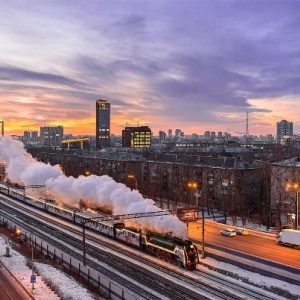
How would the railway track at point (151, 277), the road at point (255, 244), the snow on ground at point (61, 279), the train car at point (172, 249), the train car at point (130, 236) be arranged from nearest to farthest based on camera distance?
the railway track at point (151, 277)
the snow on ground at point (61, 279)
the train car at point (172, 249)
the road at point (255, 244)
the train car at point (130, 236)

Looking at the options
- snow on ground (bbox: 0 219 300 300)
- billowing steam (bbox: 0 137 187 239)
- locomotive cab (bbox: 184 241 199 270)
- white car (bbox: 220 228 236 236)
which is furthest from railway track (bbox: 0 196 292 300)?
white car (bbox: 220 228 236 236)

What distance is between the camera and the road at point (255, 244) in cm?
3451

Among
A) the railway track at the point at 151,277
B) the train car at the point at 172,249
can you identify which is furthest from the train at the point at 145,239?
the railway track at the point at 151,277

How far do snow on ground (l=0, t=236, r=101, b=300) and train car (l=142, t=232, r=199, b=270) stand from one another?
7.49 m

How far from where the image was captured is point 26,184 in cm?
6994

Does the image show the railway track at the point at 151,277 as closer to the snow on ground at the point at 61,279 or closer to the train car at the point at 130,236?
the train car at the point at 130,236

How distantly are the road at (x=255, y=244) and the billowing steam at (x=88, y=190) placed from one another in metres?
5.97

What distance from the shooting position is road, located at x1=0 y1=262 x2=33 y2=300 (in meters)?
26.0

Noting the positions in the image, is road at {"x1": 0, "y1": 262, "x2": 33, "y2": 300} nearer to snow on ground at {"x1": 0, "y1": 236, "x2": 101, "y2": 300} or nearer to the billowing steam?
snow on ground at {"x1": 0, "y1": 236, "x2": 101, "y2": 300}

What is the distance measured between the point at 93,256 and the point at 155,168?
43652mm

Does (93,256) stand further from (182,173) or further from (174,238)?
(182,173)

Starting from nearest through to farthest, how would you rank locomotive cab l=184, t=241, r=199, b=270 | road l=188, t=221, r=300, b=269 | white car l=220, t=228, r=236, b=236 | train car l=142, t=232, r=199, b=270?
locomotive cab l=184, t=241, r=199, b=270 < train car l=142, t=232, r=199, b=270 < road l=188, t=221, r=300, b=269 < white car l=220, t=228, r=236, b=236

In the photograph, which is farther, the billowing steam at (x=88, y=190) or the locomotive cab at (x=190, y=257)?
the billowing steam at (x=88, y=190)

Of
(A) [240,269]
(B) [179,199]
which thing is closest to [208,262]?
(A) [240,269]
